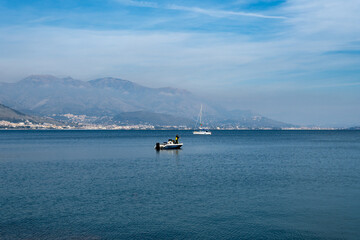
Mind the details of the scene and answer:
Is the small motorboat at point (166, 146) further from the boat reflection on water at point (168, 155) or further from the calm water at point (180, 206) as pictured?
the calm water at point (180, 206)

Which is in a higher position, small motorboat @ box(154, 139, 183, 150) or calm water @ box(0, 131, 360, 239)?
small motorboat @ box(154, 139, 183, 150)

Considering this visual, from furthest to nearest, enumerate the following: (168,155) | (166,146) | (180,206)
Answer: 1. (166,146)
2. (168,155)
3. (180,206)

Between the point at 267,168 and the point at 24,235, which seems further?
the point at 267,168

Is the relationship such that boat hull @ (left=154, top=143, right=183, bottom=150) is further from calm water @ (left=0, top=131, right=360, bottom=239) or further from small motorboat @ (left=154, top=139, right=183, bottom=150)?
calm water @ (left=0, top=131, right=360, bottom=239)

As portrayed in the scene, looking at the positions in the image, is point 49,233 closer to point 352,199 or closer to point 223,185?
point 223,185

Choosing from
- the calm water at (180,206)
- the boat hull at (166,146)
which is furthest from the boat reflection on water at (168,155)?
the calm water at (180,206)

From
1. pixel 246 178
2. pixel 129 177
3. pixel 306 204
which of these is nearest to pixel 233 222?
pixel 306 204

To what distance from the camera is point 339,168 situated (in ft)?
214

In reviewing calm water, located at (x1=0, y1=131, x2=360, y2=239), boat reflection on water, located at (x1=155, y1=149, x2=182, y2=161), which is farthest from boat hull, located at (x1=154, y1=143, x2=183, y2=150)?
calm water, located at (x1=0, y1=131, x2=360, y2=239)

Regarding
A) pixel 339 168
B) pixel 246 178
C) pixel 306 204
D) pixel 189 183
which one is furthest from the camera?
pixel 339 168

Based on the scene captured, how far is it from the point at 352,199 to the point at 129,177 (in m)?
29.3

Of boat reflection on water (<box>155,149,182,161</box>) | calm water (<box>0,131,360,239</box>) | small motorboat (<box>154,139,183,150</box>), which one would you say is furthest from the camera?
small motorboat (<box>154,139,183,150</box>)

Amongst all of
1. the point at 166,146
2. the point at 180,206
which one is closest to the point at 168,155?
the point at 166,146

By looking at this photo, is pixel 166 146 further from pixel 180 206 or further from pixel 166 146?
pixel 180 206
